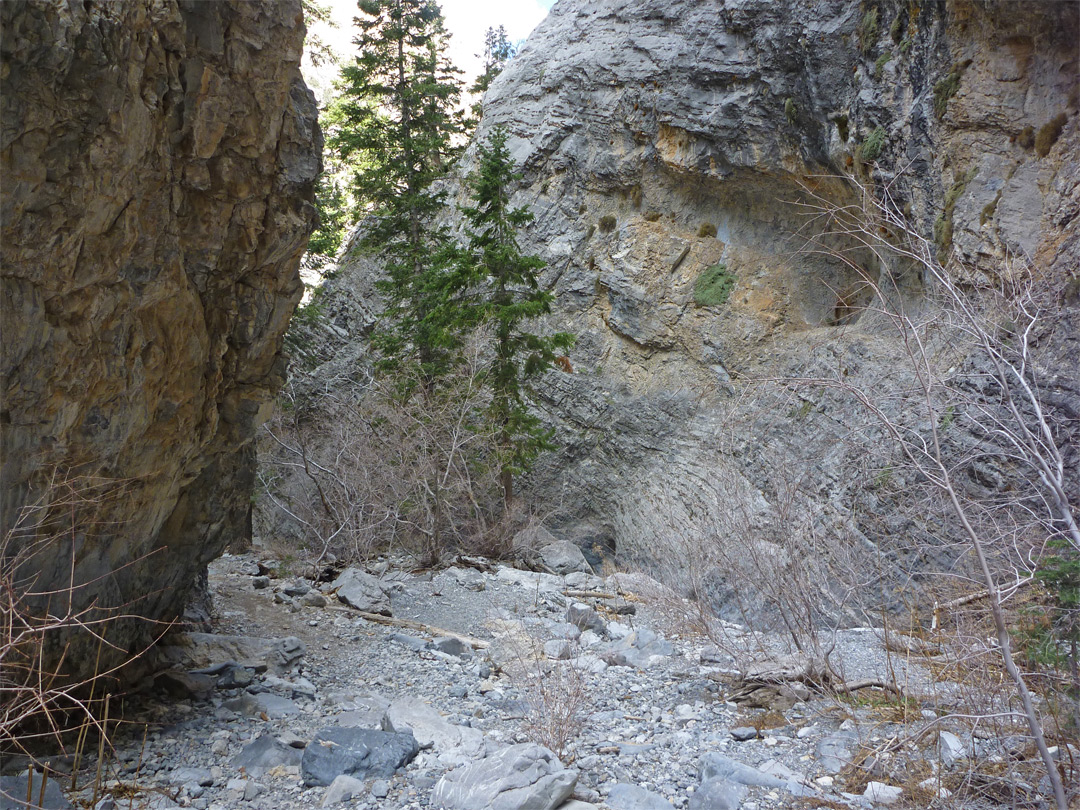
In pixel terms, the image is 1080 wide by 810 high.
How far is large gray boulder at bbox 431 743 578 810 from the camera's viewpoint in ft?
12.6

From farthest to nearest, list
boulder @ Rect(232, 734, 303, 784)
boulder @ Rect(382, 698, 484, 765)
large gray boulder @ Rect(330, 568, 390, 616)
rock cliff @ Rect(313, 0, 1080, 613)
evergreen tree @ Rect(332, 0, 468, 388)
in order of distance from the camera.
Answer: evergreen tree @ Rect(332, 0, 468, 388)
rock cliff @ Rect(313, 0, 1080, 613)
large gray boulder @ Rect(330, 568, 390, 616)
boulder @ Rect(382, 698, 484, 765)
boulder @ Rect(232, 734, 303, 784)

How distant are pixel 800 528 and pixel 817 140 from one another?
434 inches

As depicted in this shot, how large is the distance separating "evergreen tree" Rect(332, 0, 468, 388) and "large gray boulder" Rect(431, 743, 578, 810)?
11.6 m

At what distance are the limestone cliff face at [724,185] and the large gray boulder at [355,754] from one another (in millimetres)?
6706

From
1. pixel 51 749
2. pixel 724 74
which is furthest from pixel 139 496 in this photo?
pixel 724 74

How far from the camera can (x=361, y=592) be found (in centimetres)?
878

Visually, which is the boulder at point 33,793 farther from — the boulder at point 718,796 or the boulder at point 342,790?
the boulder at point 718,796

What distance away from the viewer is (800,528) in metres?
5.68

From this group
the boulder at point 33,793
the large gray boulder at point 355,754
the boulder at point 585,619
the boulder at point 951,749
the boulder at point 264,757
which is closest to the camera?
the boulder at point 33,793

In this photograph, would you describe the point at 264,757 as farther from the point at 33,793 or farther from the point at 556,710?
the point at 556,710

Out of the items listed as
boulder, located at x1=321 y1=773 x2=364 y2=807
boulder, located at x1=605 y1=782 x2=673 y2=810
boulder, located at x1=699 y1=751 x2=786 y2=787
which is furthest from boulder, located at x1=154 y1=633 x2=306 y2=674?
boulder, located at x1=699 y1=751 x2=786 y2=787

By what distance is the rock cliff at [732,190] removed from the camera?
398 inches

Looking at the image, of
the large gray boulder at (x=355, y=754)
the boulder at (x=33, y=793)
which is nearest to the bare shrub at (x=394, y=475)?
the large gray boulder at (x=355, y=754)

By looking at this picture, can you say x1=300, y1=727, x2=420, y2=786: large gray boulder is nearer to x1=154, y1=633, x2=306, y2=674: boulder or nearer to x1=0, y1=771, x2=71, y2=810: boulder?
x1=0, y1=771, x2=71, y2=810: boulder
